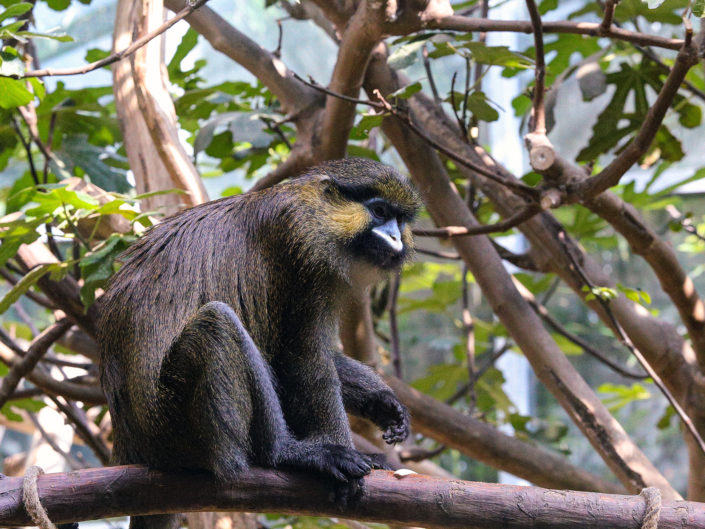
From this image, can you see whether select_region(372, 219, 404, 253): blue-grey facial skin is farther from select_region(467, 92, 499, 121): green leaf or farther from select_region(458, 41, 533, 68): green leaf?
select_region(467, 92, 499, 121): green leaf

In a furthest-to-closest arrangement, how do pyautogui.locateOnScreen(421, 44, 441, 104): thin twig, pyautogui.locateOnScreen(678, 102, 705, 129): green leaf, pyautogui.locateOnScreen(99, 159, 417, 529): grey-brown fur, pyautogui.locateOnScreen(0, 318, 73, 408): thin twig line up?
Result: pyautogui.locateOnScreen(678, 102, 705, 129): green leaf < pyautogui.locateOnScreen(421, 44, 441, 104): thin twig < pyautogui.locateOnScreen(0, 318, 73, 408): thin twig < pyautogui.locateOnScreen(99, 159, 417, 529): grey-brown fur

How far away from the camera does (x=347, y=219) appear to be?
3.12 m

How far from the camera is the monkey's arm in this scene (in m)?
3.29

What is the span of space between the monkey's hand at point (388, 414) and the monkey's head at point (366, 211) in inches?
20.6

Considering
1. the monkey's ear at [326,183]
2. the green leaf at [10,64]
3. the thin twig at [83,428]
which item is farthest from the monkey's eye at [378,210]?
the thin twig at [83,428]

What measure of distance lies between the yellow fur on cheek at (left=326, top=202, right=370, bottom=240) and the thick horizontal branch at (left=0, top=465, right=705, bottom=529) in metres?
1.00

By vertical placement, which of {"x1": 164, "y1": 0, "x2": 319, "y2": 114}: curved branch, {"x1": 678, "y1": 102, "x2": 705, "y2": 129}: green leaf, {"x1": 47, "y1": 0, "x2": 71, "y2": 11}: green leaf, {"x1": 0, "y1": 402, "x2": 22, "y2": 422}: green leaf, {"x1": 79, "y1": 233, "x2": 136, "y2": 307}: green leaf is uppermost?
{"x1": 678, "y1": 102, "x2": 705, "y2": 129}: green leaf

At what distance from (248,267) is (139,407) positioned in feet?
2.21

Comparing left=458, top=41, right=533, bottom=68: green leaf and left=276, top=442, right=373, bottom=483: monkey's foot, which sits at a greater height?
left=458, top=41, right=533, bottom=68: green leaf

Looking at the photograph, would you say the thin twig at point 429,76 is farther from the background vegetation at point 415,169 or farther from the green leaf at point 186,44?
the green leaf at point 186,44

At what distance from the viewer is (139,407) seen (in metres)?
2.67

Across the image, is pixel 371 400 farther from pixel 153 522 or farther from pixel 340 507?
pixel 153 522

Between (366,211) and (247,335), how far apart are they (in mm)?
826

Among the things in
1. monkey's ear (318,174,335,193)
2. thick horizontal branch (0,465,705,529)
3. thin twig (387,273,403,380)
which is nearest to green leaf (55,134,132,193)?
monkey's ear (318,174,335,193)
